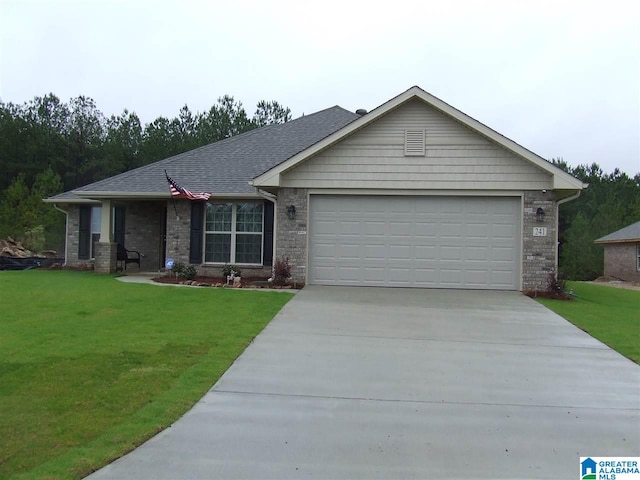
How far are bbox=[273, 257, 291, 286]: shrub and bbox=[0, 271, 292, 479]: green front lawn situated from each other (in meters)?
1.55

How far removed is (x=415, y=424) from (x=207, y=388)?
7.28 feet

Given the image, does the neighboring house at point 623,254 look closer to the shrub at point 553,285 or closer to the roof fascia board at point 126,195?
the shrub at point 553,285

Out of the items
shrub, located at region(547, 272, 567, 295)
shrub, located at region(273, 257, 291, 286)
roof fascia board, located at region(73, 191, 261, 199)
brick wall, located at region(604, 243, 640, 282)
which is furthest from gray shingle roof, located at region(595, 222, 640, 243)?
Answer: roof fascia board, located at region(73, 191, 261, 199)

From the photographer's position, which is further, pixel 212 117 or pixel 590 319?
pixel 212 117

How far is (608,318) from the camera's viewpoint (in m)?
10.7

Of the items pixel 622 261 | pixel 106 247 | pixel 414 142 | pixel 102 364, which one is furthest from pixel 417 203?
pixel 622 261

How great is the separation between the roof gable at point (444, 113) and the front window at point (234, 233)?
226 cm

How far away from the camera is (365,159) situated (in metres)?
13.7

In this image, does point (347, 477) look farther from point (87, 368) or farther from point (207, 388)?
point (87, 368)

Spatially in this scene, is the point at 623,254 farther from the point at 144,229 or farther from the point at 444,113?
the point at 144,229

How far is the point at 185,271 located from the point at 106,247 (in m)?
3.43

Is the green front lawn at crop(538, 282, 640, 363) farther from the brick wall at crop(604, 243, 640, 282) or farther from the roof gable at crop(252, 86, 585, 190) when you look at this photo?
the brick wall at crop(604, 243, 640, 282)

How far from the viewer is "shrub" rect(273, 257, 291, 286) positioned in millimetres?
13570

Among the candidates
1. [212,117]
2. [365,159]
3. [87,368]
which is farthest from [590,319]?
[212,117]
